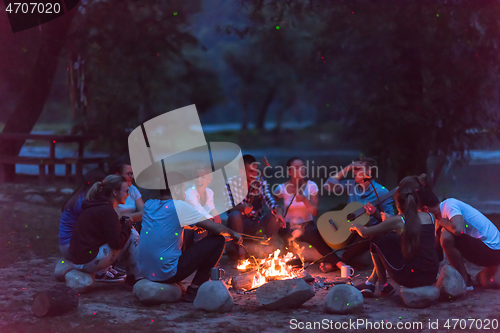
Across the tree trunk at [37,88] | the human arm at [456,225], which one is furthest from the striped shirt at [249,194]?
the tree trunk at [37,88]

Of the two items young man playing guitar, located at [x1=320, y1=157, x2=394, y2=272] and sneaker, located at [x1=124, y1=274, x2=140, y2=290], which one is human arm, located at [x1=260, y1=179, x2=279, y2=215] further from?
sneaker, located at [x1=124, y1=274, x2=140, y2=290]

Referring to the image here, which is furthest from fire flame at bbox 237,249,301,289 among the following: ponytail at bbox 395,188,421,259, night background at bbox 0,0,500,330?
night background at bbox 0,0,500,330

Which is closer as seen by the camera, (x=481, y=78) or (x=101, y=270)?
(x=101, y=270)

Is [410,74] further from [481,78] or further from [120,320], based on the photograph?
[120,320]

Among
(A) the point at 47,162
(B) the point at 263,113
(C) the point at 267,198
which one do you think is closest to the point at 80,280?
(C) the point at 267,198

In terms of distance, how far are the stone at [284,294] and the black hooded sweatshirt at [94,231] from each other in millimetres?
1454

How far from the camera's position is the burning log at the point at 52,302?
376 cm

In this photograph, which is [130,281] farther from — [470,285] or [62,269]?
[470,285]

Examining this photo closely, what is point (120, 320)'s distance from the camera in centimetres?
378

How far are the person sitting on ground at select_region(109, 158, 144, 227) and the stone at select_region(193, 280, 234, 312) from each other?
152 cm

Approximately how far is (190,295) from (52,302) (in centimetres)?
119

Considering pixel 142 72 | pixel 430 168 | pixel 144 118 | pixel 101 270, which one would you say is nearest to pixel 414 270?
pixel 101 270

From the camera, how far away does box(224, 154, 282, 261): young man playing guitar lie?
19.4 feet

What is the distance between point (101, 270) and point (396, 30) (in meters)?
5.96
